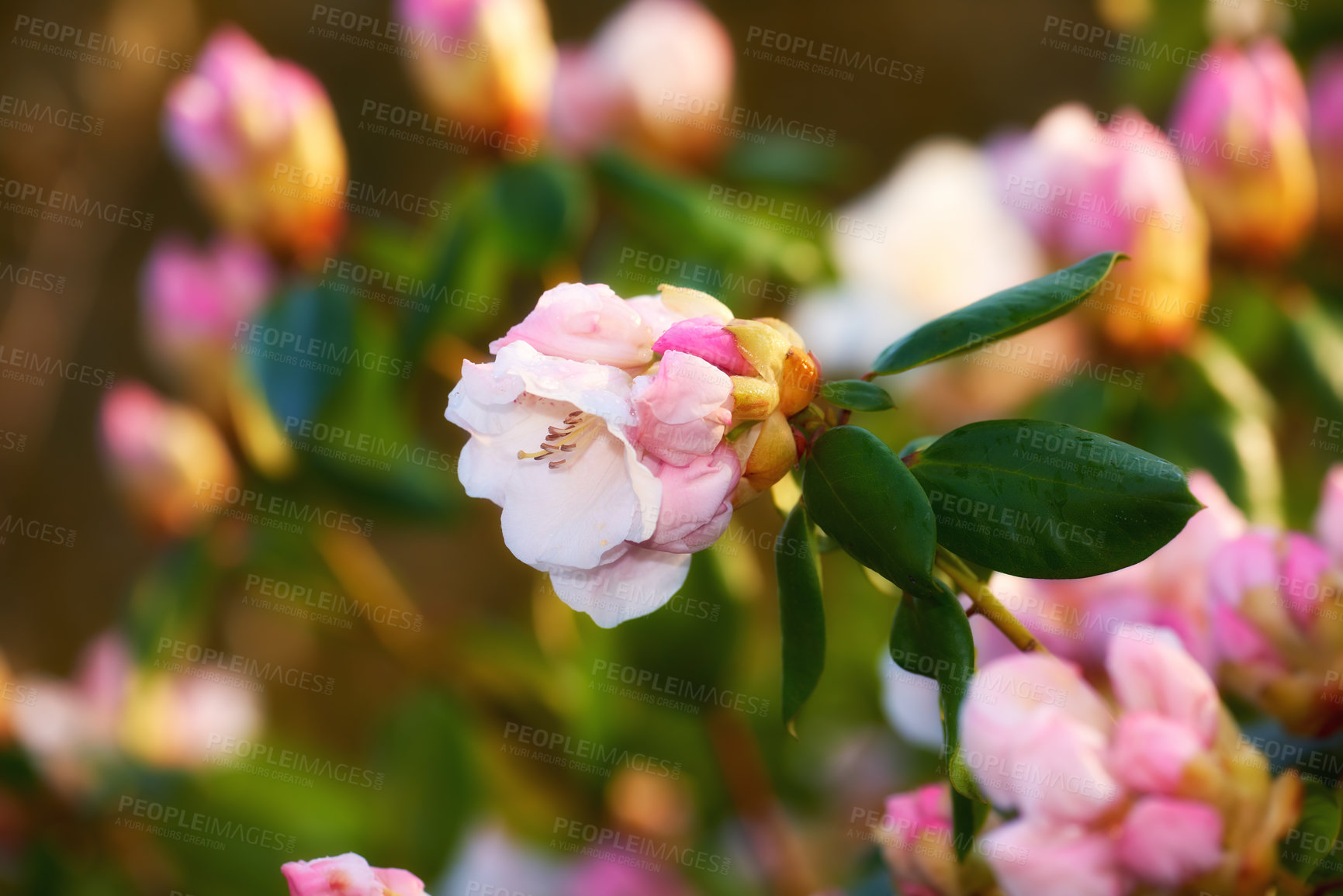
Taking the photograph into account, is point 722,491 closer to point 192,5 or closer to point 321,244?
point 321,244

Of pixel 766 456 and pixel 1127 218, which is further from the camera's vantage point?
pixel 1127 218

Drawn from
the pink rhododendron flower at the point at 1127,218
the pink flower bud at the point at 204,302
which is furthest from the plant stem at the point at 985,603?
the pink flower bud at the point at 204,302

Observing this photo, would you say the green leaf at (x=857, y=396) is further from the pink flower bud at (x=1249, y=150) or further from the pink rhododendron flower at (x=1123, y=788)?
the pink flower bud at (x=1249, y=150)

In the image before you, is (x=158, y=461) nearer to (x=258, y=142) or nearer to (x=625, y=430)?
(x=258, y=142)

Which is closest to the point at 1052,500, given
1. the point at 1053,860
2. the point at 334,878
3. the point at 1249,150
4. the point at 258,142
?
the point at 1053,860

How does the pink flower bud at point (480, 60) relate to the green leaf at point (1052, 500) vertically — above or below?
above

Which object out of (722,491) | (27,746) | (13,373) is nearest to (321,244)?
(27,746)
